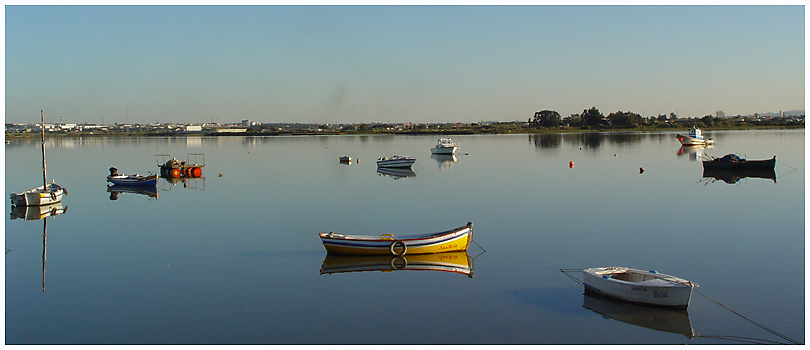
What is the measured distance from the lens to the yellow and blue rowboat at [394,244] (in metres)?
16.7

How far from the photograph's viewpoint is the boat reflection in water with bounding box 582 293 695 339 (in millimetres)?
11688

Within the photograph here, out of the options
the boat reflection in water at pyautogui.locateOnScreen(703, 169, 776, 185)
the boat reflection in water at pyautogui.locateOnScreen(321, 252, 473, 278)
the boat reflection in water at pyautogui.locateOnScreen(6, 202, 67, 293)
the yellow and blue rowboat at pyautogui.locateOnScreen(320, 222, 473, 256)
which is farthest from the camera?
the boat reflection in water at pyautogui.locateOnScreen(703, 169, 776, 185)

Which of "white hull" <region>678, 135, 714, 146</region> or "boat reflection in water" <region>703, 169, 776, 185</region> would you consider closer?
"boat reflection in water" <region>703, 169, 776, 185</region>

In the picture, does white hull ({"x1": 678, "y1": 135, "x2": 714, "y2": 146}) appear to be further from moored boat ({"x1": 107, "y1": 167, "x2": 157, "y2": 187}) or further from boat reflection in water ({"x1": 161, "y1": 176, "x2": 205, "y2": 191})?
moored boat ({"x1": 107, "y1": 167, "x2": 157, "y2": 187})

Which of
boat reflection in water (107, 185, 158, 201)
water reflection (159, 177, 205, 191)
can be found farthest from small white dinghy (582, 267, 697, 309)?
water reflection (159, 177, 205, 191)

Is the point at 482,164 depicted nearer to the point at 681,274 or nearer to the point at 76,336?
the point at 681,274

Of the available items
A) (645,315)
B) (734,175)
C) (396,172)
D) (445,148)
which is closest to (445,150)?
(445,148)

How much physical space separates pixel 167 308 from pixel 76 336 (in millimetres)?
1704

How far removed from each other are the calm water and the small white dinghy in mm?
298

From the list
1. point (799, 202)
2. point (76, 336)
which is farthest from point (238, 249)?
point (799, 202)

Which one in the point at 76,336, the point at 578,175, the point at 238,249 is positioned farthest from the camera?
the point at 578,175

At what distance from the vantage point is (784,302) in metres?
12.9

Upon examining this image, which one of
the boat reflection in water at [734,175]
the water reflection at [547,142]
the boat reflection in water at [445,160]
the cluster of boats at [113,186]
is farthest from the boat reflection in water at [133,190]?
the water reflection at [547,142]

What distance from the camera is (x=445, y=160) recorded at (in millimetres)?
57375
